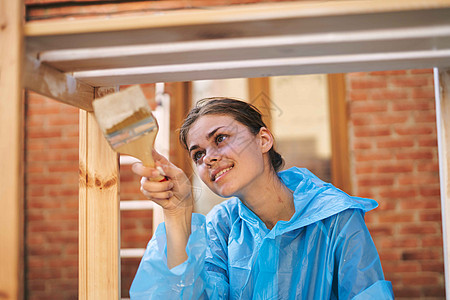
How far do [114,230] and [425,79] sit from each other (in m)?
2.04

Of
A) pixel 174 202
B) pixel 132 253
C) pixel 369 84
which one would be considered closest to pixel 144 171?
pixel 174 202

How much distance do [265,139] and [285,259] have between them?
0.39 metres

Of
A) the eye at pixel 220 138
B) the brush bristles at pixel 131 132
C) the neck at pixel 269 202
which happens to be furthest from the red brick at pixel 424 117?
the brush bristles at pixel 131 132

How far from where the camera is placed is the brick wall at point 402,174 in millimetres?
2137

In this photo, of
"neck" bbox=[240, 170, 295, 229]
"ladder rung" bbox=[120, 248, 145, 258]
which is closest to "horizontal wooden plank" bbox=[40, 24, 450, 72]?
"neck" bbox=[240, 170, 295, 229]

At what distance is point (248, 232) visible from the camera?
121 centimetres

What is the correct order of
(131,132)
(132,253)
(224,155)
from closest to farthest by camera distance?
(131,132), (224,155), (132,253)

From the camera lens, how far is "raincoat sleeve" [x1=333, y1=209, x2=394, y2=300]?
0.93m

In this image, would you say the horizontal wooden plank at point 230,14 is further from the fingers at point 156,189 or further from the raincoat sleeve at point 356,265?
the raincoat sleeve at point 356,265

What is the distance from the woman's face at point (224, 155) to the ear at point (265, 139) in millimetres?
63

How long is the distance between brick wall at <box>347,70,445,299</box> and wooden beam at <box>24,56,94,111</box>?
172 cm

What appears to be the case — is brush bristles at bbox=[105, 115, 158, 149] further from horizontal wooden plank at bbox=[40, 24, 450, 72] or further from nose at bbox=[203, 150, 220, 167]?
nose at bbox=[203, 150, 220, 167]

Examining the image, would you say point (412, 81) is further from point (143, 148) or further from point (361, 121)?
point (143, 148)

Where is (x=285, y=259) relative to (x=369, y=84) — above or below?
below
